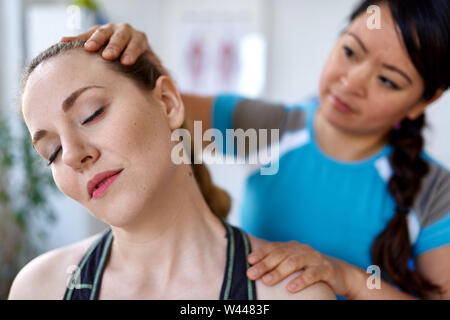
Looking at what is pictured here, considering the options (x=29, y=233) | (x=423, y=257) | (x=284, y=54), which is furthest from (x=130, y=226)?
(x=284, y=54)

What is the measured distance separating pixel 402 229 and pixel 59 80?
0.88m

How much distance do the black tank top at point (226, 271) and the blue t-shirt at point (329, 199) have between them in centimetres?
30

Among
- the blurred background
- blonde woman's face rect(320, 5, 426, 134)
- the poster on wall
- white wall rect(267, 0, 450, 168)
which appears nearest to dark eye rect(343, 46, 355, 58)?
blonde woman's face rect(320, 5, 426, 134)

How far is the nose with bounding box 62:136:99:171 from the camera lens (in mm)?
755

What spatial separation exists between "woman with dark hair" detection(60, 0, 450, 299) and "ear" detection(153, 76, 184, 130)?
9 cm

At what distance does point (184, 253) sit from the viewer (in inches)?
36.5

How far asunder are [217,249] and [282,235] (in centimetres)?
36

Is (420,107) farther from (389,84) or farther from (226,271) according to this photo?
(226,271)

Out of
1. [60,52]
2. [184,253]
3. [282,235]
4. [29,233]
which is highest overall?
[60,52]

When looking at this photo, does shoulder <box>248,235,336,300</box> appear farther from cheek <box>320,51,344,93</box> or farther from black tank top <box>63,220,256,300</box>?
cheek <box>320,51,344,93</box>

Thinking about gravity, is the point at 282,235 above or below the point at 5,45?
below

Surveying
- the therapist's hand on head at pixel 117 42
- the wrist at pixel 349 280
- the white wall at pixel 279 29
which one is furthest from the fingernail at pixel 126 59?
the white wall at pixel 279 29

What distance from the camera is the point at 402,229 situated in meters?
1.12

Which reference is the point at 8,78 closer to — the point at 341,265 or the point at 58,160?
the point at 58,160
